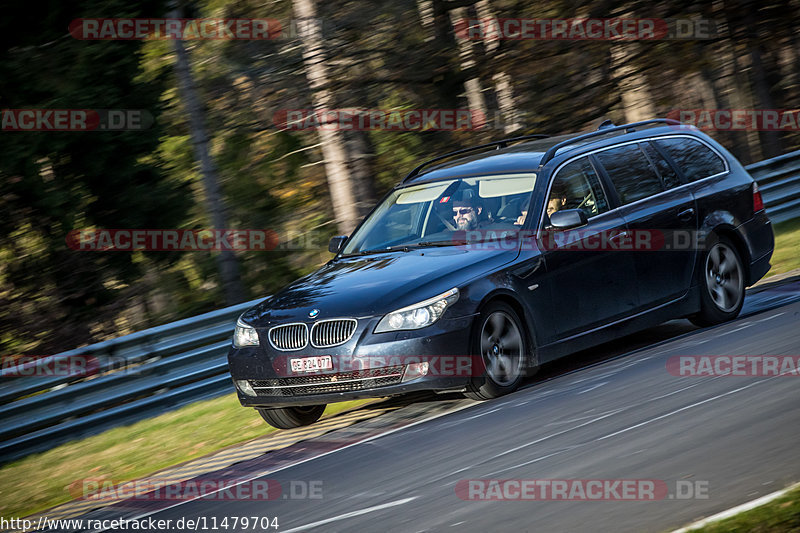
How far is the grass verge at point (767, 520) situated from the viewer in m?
4.20

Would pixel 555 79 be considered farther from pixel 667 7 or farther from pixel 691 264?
pixel 691 264

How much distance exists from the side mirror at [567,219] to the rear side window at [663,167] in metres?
1.65

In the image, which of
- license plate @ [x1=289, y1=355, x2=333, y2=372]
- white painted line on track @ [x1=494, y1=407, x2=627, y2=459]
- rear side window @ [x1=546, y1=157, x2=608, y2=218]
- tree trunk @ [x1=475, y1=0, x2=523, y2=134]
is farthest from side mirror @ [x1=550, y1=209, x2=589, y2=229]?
tree trunk @ [x1=475, y1=0, x2=523, y2=134]

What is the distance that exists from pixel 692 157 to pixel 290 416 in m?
4.56

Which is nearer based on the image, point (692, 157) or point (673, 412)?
point (673, 412)

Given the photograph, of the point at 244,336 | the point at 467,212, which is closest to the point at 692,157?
the point at 467,212

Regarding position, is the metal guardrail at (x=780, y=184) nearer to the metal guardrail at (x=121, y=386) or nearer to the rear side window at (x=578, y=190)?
the rear side window at (x=578, y=190)

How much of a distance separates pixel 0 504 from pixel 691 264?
6.08 m

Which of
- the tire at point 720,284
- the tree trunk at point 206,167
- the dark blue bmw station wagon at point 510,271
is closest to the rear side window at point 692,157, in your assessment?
the dark blue bmw station wagon at point 510,271

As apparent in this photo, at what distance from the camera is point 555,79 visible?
1952cm

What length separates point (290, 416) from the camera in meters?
8.48

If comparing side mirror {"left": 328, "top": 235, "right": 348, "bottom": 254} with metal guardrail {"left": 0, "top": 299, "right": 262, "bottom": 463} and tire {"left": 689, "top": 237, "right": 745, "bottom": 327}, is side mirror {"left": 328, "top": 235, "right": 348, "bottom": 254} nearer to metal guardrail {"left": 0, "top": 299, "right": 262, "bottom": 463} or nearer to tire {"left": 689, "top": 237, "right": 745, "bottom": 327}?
metal guardrail {"left": 0, "top": 299, "right": 262, "bottom": 463}

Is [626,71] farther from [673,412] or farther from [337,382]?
[673,412]

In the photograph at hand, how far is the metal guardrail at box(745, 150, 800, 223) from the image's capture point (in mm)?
16094
